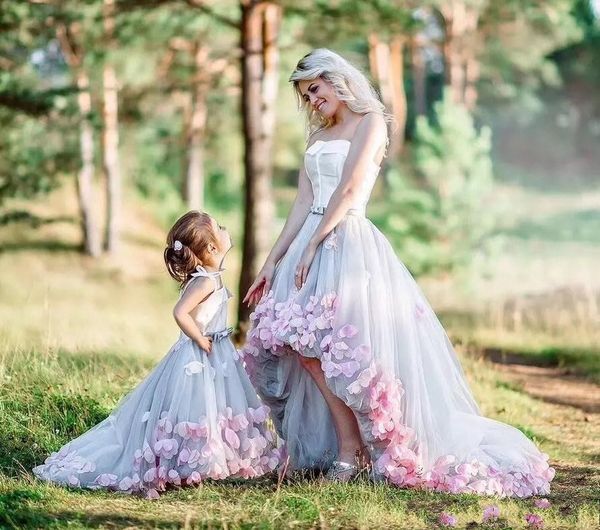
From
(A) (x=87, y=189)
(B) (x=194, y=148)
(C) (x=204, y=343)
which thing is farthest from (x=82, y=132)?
(C) (x=204, y=343)

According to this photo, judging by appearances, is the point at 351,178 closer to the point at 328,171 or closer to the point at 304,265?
the point at 328,171

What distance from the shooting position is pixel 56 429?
605cm

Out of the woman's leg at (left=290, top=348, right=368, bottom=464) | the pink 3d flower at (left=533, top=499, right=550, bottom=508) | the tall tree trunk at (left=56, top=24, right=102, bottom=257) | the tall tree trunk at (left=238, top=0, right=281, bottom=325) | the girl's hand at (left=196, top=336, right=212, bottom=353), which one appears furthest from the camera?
the tall tree trunk at (left=56, top=24, right=102, bottom=257)

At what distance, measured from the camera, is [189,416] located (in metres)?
5.02

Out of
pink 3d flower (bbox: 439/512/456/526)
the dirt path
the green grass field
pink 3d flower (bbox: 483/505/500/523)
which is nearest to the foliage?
the green grass field

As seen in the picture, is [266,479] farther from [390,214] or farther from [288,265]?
[390,214]

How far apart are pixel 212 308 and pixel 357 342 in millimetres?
804

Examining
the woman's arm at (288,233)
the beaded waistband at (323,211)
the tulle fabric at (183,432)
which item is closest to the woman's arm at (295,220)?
the woman's arm at (288,233)

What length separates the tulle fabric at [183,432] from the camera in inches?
197

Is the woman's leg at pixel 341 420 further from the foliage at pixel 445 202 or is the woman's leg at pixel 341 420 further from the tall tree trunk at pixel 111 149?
the tall tree trunk at pixel 111 149

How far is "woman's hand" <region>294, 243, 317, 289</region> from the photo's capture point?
17.0ft

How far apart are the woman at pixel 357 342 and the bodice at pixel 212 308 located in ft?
0.70

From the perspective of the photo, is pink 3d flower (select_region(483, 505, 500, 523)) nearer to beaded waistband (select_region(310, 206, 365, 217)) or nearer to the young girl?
the young girl

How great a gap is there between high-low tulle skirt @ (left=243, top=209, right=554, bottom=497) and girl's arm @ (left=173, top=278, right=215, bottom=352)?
0.33 meters
